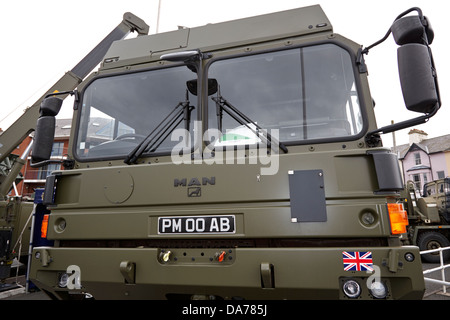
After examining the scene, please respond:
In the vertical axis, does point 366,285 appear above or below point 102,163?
below

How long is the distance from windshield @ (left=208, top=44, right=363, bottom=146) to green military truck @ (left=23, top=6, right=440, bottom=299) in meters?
0.01

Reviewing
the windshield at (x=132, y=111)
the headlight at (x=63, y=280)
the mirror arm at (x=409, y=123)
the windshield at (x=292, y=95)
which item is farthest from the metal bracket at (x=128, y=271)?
the mirror arm at (x=409, y=123)

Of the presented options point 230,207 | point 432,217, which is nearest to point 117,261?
point 230,207

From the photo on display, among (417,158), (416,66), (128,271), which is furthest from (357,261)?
(417,158)

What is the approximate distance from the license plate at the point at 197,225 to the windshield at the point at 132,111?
680mm

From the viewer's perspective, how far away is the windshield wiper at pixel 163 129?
8.96 ft

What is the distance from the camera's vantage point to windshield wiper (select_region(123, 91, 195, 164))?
2730 mm

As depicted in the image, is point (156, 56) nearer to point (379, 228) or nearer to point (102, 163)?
point (102, 163)

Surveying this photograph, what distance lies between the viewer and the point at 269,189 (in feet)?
7.64

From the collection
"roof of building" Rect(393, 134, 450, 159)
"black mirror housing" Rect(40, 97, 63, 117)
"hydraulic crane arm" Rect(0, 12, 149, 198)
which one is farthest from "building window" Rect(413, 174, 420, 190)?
"black mirror housing" Rect(40, 97, 63, 117)

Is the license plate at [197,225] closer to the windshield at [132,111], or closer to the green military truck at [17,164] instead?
the windshield at [132,111]

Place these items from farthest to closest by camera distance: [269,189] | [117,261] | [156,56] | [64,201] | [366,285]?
[156,56] < [64,201] < [117,261] < [269,189] < [366,285]

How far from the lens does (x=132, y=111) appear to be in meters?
3.11

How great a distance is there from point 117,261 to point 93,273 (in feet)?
0.85
